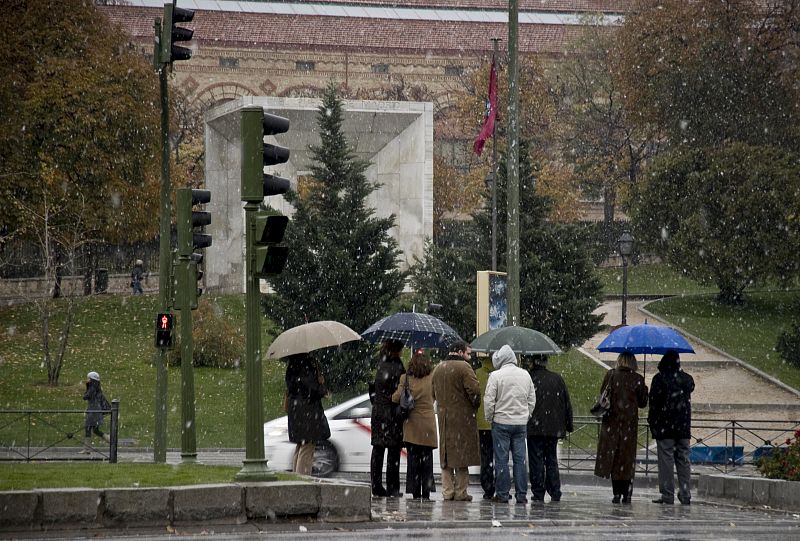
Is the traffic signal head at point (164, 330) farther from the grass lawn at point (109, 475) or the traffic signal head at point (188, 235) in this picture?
the grass lawn at point (109, 475)

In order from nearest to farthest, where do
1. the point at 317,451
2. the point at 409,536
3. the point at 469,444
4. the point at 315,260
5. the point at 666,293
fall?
1. the point at 409,536
2. the point at 469,444
3. the point at 317,451
4. the point at 315,260
5. the point at 666,293

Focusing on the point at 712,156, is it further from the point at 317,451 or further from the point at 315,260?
the point at 317,451

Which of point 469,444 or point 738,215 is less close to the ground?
point 738,215

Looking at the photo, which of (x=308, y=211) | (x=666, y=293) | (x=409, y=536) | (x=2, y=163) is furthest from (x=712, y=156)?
(x=409, y=536)

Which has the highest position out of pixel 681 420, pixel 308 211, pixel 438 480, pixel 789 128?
pixel 789 128

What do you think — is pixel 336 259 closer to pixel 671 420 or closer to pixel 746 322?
pixel 671 420

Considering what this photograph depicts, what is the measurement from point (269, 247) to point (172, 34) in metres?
5.85

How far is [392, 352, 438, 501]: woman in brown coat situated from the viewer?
1418 centimetres

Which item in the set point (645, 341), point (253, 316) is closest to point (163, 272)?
point (253, 316)

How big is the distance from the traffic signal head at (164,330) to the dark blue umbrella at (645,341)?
5.79 metres

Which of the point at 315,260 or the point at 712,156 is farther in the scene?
the point at 712,156

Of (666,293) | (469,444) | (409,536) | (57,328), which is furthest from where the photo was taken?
(666,293)

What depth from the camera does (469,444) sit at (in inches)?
557

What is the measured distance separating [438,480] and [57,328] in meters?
23.6
